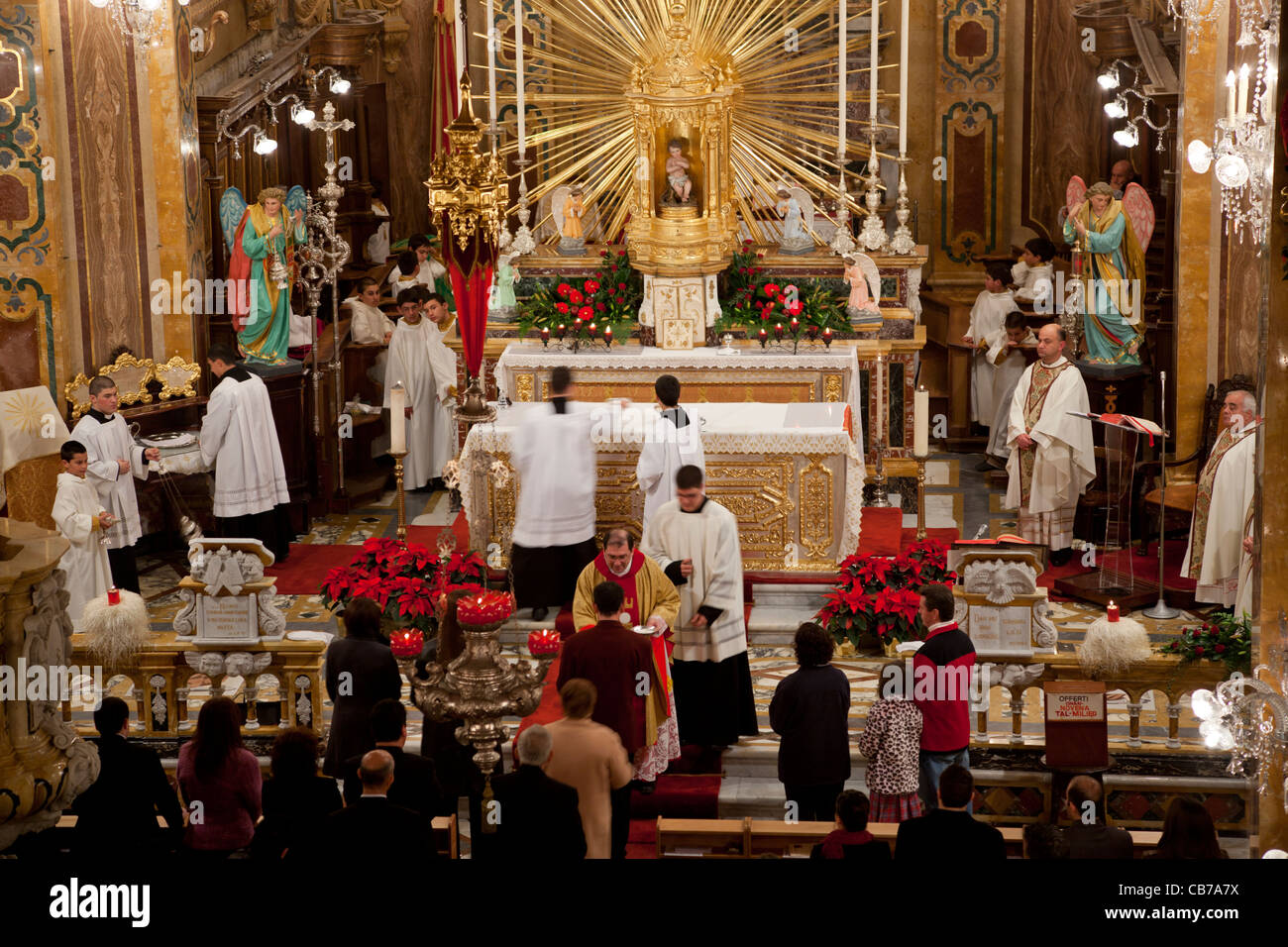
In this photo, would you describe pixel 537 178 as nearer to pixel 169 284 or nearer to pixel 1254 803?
pixel 169 284

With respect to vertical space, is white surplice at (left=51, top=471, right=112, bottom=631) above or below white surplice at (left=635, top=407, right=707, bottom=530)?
below

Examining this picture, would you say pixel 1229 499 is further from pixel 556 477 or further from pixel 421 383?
pixel 421 383

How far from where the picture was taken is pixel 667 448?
1094cm

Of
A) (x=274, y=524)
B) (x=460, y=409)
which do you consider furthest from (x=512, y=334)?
(x=460, y=409)

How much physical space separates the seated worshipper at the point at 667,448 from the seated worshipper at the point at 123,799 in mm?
4000

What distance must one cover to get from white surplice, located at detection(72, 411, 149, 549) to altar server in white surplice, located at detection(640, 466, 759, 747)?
3.99m

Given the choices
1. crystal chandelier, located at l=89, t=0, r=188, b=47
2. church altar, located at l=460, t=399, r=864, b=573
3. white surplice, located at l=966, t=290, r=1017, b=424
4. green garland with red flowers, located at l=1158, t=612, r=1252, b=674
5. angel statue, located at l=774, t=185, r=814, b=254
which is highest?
crystal chandelier, located at l=89, t=0, r=188, b=47

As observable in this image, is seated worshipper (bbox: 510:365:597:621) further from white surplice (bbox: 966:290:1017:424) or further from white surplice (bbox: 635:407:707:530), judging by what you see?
white surplice (bbox: 966:290:1017:424)

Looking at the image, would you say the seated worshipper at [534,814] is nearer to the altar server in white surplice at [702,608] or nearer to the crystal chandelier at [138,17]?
the altar server in white surplice at [702,608]

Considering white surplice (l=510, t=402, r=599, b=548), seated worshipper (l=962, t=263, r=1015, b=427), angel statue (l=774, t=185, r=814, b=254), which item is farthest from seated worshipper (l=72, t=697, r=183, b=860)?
seated worshipper (l=962, t=263, r=1015, b=427)

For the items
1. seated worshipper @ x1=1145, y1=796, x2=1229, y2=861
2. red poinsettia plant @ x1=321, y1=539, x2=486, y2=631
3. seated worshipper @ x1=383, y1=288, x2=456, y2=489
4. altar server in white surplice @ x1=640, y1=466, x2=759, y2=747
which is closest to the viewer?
seated worshipper @ x1=1145, y1=796, x2=1229, y2=861

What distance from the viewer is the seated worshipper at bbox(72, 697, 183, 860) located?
24.4 feet

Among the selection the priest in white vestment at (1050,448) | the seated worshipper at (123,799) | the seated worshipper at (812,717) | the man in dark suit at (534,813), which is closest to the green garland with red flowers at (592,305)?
the priest in white vestment at (1050,448)

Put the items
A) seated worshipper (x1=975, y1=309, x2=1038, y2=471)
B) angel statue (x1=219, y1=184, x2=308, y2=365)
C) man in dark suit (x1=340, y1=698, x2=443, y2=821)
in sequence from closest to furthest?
man in dark suit (x1=340, y1=698, x2=443, y2=821) → angel statue (x1=219, y1=184, x2=308, y2=365) → seated worshipper (x1=975, y1=309, x2=1038, y2=471)
